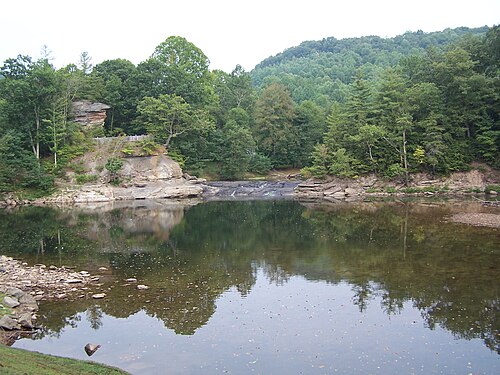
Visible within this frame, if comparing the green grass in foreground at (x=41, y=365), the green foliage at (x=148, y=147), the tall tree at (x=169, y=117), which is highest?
the tall tree at (x=169, y=117)

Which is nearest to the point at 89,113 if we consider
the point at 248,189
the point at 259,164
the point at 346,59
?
the point at 248,189

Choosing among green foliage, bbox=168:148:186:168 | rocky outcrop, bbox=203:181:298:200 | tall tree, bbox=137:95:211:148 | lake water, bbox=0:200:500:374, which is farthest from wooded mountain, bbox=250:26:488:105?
lake water, bbox=0:200:500:374

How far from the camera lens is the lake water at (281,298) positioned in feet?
41.5

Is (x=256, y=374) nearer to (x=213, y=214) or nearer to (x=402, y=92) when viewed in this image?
(x=213, y=214)

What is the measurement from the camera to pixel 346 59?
161625 millimetres

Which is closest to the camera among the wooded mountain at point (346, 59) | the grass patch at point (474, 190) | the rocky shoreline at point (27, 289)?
the rocky shoreline at point (27, 289)

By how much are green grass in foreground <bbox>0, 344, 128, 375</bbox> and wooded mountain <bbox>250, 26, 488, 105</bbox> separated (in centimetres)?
11609

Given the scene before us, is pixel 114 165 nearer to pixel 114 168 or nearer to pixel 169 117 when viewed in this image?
pixel 114 168

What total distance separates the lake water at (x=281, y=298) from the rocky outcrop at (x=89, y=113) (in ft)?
98.1

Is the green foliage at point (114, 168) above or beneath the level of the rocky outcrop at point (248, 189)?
above

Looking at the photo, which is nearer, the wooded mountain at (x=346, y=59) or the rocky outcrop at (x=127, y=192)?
the rocky outcrop at (x=127, y=192)

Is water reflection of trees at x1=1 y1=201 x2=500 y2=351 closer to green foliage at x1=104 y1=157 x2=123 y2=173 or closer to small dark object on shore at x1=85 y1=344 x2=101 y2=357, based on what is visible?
small dark object on shore at x1=85 y1=344 x2=101 y2=357

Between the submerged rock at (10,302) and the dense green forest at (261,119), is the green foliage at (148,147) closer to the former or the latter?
the dense green forest at (261,119)

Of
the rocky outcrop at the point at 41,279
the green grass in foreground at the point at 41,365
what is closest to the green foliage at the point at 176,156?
the rocky outcrop at the point at 41,279
